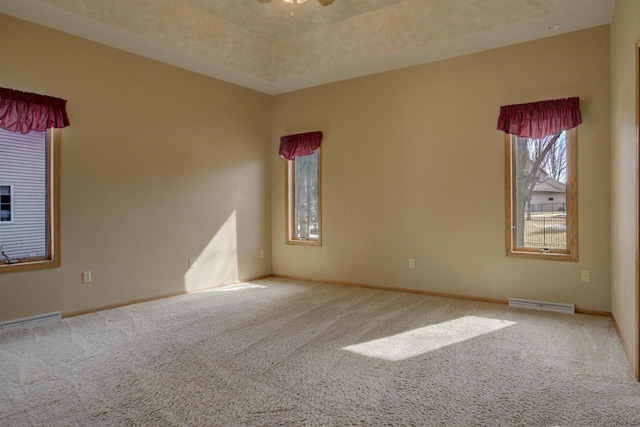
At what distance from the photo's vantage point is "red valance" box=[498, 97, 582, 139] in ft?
13.1

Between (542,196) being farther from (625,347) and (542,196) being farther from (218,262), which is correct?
(218,262)

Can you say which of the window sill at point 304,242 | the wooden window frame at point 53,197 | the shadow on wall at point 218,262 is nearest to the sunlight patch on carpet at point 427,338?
the window sill at point 304,242

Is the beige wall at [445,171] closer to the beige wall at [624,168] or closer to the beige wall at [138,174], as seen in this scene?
the beige wall at [624,168]

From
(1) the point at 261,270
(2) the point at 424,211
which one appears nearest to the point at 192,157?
(1) the point at 261,270

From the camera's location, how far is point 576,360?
2855mm

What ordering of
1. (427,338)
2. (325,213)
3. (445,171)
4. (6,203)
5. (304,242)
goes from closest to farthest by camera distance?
(427,338)
(6,203)
(445,171)
(325,213)
(304,242)

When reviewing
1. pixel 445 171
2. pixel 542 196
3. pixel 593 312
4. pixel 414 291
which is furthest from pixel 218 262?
pixel 593 312

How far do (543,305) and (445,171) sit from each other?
6.01 feet

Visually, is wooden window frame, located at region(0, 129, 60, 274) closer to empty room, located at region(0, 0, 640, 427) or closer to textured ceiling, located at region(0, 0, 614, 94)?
empty room, located at region(0, 0, 640, 427)

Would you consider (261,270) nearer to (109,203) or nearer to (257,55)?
(109,203)

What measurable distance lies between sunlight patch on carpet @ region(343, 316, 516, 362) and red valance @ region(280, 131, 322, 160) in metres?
3.17

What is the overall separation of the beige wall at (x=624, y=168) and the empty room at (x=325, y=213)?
0.15 feet

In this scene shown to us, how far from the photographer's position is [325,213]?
5.82 meters

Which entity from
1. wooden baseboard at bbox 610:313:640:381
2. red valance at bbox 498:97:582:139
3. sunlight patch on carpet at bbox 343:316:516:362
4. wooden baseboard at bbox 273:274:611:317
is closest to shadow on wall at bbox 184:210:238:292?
wooden baseboard at bbox 273:274:611:317
